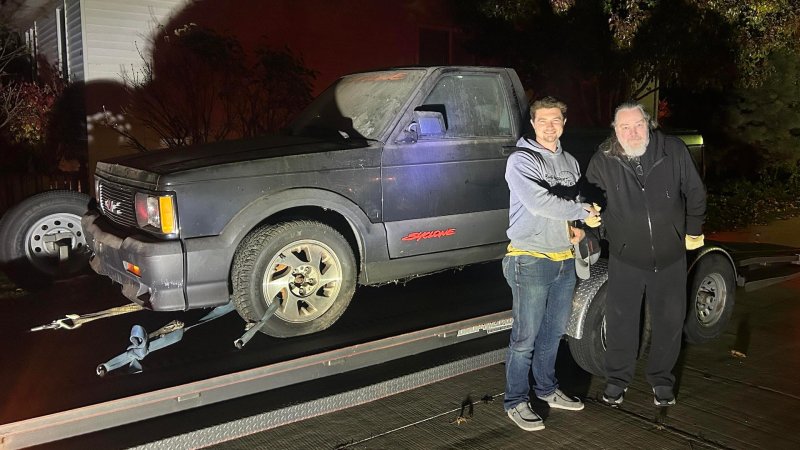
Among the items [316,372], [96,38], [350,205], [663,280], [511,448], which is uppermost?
[96,38]

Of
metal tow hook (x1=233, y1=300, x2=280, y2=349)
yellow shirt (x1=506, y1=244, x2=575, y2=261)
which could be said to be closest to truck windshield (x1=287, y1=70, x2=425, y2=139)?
metal tow hook (x1=233, y1=300, x2=280, y2=349)

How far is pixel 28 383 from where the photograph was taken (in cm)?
424

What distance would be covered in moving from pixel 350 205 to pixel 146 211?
1394 mm

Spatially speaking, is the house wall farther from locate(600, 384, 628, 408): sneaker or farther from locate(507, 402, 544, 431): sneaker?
locate(600, 384, 628, 408): sneaker

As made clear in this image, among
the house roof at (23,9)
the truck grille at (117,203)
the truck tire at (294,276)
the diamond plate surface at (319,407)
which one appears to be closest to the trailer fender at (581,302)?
the diamond plate surface at (319,407)

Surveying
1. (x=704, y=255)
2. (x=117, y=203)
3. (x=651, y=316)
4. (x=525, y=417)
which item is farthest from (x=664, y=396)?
(x=117, y=203)

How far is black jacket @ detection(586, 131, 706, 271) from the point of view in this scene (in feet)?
12.9

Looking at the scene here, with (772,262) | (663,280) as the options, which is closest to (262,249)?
(663,280)

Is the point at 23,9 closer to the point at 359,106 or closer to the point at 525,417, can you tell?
the point at 359,106

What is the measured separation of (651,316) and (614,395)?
0.54m

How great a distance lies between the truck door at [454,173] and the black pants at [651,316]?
150cm

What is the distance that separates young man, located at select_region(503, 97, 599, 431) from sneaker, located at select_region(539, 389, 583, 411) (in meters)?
0.24

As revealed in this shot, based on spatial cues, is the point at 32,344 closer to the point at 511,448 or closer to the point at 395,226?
the point at 395,226

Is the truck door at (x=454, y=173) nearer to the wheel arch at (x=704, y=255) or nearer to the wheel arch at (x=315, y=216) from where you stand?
the wheel arch at (x=315, y=216)
